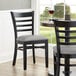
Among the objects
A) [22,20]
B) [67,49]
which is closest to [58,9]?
[22,20]

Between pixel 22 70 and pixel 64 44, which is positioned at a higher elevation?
pixel 64 44

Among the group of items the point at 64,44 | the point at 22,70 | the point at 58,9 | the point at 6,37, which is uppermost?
the point at 58,9

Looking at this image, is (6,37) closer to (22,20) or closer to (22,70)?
(22,20)

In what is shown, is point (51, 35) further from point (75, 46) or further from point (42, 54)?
point (75, 46)

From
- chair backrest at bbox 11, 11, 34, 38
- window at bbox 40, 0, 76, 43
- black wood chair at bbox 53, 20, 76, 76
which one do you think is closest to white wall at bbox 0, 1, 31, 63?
chair backrest at bbox 11, 11, 34, 38

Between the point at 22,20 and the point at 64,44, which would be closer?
the point at 64,44

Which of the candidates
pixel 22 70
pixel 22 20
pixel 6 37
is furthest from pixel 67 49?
pixel 6 37

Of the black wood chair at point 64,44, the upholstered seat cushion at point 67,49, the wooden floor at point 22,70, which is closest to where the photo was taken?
the black wood chair at point 64,44

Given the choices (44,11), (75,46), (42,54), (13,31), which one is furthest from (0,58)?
(75,46)

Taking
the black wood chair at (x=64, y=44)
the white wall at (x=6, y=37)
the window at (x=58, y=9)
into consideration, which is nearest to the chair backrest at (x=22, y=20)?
the white wall at (x=6, y=37)

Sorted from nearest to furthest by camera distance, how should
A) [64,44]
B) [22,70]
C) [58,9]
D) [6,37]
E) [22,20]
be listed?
[64,44] < [22,70] < [22,20] < [6,37] < [58,9]

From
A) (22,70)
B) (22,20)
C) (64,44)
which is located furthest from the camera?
(22,20)

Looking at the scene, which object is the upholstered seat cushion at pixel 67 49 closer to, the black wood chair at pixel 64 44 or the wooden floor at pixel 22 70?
the black wood chair at pixel 64 44

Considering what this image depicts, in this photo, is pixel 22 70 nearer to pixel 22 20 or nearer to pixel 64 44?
pixel 22 20
